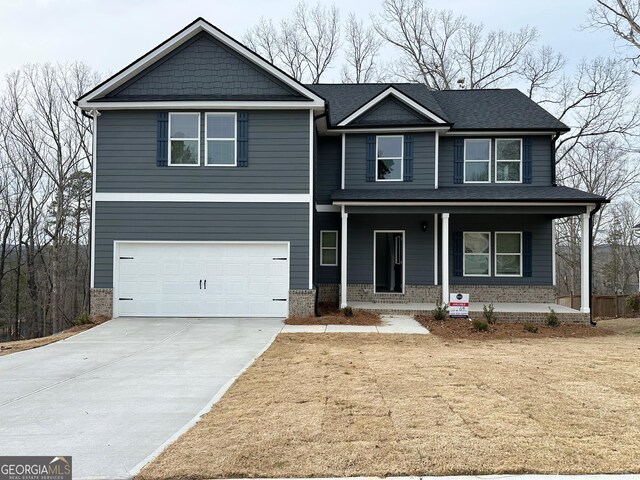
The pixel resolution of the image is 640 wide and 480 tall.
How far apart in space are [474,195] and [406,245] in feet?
9.60

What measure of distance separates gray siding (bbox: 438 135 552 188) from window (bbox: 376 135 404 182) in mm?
1566

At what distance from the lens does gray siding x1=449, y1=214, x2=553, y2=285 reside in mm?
16906

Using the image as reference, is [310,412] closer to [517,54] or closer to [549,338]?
[549,338]

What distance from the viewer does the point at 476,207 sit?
14.7m

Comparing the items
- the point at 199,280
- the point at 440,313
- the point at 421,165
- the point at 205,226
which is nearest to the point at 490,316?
the point at 440,313

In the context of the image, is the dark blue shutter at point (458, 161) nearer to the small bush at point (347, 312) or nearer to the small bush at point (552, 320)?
the small bush at point (552, 320)

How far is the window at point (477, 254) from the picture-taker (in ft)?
55.8

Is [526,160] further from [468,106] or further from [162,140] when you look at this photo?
[162,140]

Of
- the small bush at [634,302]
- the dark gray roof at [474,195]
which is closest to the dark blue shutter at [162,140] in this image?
the dark gray roof at [474,195]

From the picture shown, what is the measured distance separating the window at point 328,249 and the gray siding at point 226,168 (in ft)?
11.6

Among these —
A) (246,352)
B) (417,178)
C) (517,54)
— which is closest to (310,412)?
(246,352)

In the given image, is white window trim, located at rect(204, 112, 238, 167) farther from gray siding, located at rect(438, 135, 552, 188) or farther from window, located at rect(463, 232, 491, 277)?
window, located at rect(463, 232, 491, 277)

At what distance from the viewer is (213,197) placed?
1423 centimetres

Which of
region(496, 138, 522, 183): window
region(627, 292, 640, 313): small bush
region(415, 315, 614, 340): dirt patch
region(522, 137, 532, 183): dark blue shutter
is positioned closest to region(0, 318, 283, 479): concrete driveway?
region(415, 315, 614, 340): dirt patch
